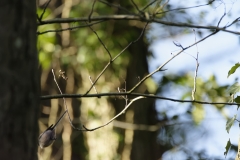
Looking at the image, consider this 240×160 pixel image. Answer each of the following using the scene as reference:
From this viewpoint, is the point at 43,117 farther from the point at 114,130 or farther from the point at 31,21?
the point at 31,21

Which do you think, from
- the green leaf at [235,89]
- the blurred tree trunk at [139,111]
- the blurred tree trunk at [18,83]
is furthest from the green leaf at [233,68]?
the blurred tree trunk at [139,111]

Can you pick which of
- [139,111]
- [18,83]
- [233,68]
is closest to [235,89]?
[233,68]

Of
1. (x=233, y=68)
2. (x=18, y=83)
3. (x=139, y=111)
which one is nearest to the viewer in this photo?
(x=18, y=83)

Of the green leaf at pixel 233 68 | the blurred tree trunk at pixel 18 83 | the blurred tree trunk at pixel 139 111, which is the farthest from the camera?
the blurred tree trunk at pixel 139 111

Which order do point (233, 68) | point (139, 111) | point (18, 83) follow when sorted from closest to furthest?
point (18, 83)
point (233, 68)
point (139, 111)

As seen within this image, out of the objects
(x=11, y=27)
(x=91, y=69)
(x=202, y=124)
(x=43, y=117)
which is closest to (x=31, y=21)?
(x=11, y=27)

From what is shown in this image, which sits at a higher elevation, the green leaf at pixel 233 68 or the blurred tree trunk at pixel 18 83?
the green leaf at pixel 233 68

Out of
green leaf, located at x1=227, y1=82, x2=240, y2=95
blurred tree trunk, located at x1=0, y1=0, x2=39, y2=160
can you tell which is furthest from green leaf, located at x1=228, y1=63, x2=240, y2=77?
blurred tree trunk, located at x1=0, y1=0, x2=39, y2=160

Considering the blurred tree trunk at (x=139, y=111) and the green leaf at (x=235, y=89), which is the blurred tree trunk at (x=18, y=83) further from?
the blurred tree trunk at (x=139, y=111)

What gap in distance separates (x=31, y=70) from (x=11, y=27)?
0.35ft

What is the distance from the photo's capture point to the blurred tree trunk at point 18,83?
1082 millimetres

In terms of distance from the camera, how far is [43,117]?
5.16m

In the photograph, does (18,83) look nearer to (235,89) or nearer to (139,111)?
(235,89)

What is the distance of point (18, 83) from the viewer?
1096 mm
